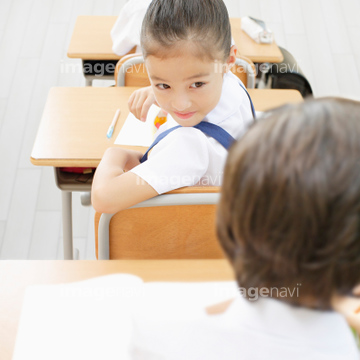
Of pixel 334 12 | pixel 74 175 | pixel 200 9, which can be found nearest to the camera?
pixel 200 9

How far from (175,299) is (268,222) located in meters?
0.60

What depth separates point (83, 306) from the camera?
1.06 meters

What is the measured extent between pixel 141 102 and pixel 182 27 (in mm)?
534

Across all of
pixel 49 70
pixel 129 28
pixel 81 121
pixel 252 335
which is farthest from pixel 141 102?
pixel 49 70

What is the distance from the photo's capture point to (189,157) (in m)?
1.27

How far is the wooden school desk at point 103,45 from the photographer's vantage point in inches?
93.3

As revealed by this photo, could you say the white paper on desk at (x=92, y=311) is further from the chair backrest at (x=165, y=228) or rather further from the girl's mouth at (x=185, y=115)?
the girl's mouth at (x=185, y=115)

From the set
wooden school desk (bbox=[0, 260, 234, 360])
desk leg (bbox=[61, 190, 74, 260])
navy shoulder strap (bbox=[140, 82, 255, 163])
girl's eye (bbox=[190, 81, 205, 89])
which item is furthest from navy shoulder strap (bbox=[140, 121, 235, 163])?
desk leg (bbox=[61, 190, 74, 260])

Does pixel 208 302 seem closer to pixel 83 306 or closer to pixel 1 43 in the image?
pixel 83 306

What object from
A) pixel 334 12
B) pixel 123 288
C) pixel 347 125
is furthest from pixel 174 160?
pixel 334 12

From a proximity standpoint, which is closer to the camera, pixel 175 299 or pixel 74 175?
pixel 175 299

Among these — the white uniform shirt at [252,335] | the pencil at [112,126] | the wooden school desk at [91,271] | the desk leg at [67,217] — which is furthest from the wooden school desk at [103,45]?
the white uniform shirt at [252,335]

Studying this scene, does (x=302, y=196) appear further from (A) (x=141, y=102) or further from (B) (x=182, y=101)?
(A) (x=141, y=102)

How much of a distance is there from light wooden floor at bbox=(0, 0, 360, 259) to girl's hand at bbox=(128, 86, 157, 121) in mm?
934
